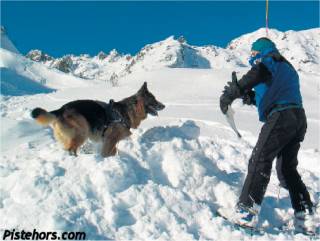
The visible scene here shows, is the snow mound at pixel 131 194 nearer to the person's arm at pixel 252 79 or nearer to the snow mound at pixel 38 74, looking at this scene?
the person's arm at pixel 252 79

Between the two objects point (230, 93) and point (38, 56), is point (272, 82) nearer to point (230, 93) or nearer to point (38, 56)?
point (230, 93)

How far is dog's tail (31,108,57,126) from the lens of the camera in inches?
225

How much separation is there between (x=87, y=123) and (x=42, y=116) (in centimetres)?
76

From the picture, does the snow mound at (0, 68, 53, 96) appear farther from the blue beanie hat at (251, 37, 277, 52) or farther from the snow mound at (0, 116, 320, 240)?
the blue beanie hat at (251, 37, 277, 52)

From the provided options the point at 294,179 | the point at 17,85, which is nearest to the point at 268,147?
the point at 294,179

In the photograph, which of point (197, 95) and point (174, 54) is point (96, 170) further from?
point (174, 54)

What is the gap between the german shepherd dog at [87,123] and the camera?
6.06 m

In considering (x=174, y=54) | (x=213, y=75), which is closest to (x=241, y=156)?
(x=213, y=75)

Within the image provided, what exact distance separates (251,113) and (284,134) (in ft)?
22.9

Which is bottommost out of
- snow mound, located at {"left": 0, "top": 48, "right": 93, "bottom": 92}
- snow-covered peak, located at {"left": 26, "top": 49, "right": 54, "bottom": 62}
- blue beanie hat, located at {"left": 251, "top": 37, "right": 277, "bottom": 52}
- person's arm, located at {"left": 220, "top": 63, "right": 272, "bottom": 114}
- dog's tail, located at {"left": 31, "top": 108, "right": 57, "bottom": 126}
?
snow-covered peak, located at {"left": 26, "top": 49, "right": 54, "bottom": 62}

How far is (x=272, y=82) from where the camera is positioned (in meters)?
4.40

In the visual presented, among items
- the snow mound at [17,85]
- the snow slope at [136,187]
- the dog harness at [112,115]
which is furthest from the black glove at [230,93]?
the snow mound at [17,85]

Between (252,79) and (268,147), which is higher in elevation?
(252,79)

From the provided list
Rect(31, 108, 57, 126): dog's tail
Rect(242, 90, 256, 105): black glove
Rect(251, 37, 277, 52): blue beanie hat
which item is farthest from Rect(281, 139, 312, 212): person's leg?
Rect(31, 108, 57, 126): dog's tail
